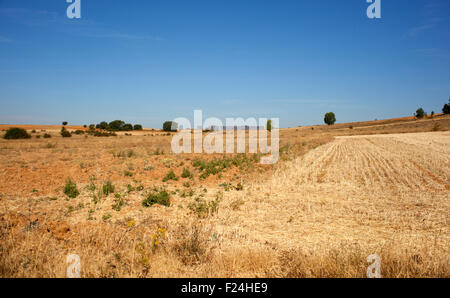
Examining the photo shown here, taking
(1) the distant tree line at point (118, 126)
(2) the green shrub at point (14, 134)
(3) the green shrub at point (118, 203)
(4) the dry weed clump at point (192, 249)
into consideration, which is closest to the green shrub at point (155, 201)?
(3) the green shrub at point (118, 203)

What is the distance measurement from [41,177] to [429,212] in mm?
16629

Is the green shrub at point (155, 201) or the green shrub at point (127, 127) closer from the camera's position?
the green shrub at point (155, 201)

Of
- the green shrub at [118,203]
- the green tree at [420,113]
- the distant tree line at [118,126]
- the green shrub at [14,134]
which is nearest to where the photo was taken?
the green shrub at [118,203]

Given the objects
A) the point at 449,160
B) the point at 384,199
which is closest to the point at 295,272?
the point at 384,199

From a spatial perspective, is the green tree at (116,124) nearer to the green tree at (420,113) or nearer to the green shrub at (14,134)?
the green shrub at (14,134)

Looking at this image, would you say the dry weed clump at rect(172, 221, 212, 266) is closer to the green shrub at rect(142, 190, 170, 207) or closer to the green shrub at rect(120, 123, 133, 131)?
the green shrub at rect(142, 190, 170, 207)

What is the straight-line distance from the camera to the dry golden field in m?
4.05

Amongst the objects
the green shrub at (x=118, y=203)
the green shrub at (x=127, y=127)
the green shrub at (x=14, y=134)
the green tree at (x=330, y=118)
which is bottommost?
the green shrub at (x=118, y=203)

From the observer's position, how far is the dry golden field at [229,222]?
4.05m

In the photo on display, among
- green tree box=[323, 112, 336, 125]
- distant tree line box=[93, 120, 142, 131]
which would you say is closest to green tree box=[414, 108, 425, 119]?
green tree box=[323, 112, 336, 125]

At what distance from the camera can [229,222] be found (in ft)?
23.7

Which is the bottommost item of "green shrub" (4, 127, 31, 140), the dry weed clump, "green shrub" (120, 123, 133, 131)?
the dry weed clump

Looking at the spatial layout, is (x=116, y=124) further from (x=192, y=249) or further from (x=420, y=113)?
(x=420, y=113)
